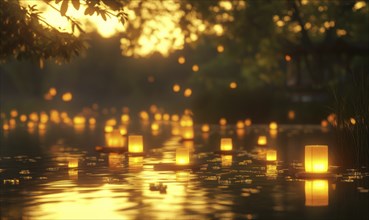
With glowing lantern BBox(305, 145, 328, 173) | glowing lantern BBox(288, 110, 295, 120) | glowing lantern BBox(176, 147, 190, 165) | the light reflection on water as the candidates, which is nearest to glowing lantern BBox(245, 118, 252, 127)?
glowing lantern BBox(288, 110, 295, 120)

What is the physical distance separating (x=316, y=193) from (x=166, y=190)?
279cm

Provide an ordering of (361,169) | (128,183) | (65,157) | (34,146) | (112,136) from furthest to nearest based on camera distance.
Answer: (34,146) < (112,136) < (65,157) < (361,169) < (128,183)

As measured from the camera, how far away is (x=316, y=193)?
720 inches

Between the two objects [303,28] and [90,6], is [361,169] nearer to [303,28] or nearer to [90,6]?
[90,6]

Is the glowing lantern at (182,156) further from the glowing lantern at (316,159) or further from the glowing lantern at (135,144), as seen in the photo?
the glowing lantern at (135,144)

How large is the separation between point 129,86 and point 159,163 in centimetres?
8622

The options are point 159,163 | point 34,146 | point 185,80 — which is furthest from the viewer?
point 185,80

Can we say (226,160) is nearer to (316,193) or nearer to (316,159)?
(316,159)

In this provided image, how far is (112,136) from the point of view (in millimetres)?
33438

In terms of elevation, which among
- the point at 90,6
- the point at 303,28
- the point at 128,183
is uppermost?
the point at 303,28

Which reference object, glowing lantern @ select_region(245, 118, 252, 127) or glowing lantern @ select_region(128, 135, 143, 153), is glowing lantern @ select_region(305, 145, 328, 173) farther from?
glowing lantern @ select_region(245, 118, 252, 127)

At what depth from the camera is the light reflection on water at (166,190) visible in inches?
608

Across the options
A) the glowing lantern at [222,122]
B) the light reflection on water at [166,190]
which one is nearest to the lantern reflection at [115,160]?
the light reflection on water at [166,190]

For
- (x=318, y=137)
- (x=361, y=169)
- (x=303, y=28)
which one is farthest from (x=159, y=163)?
(x=303, y=28)
